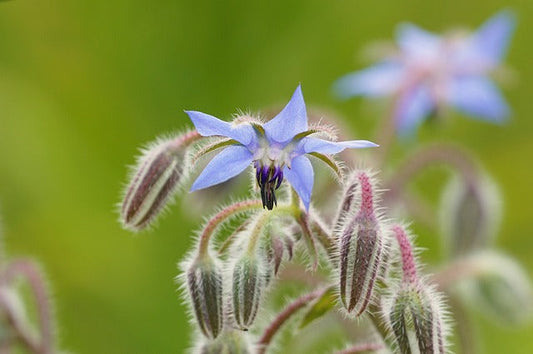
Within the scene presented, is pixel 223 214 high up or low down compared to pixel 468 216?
down

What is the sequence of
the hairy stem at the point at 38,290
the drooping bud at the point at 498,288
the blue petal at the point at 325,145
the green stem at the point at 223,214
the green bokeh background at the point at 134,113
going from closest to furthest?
the blue petal at the point at 325,145 < the green stem at the point at 223,214 < the hairy stem at the point at 38,290 < the drooping bud at the point at 498,288 < the green bokeh background at the point at 134,113

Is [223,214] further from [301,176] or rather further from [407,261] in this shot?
[407,261]

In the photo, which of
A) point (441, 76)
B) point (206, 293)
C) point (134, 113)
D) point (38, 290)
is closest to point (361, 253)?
point (206, 293)

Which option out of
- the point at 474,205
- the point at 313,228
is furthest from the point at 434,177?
the point at 313,228

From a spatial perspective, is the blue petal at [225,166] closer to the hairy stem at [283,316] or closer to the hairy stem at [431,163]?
the hairy stem at [283,316]

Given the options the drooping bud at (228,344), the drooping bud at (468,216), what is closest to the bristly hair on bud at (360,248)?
the drooping bud at (228,344)

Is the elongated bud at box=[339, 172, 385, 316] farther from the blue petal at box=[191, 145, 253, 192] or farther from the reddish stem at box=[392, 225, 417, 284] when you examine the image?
the blue petal at box=[191, 145, 253, 192]

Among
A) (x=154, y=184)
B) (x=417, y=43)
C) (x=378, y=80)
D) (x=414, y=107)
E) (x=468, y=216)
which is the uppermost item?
(x=417, y=43)

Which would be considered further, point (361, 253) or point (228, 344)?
point (228, 344)
